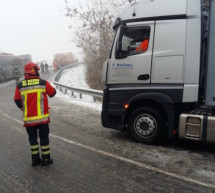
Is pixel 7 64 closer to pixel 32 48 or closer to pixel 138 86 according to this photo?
pixel 138 86

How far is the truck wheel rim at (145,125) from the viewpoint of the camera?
558cm

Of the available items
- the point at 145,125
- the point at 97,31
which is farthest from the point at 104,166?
the point at 97,31

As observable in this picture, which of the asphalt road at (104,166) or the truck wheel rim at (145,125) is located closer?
the asphalt road at (104,166)

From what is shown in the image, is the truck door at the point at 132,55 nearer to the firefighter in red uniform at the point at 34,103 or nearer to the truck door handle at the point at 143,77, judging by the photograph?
the truck door handle at the point at 143,77

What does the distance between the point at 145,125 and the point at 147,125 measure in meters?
0.05

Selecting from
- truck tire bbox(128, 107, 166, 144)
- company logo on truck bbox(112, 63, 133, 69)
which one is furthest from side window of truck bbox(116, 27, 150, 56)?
truck tire bbox(128, 107, 166, 144)

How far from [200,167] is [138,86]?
204cm

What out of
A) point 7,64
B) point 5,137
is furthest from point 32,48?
point 5,137

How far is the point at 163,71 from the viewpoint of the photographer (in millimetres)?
5312

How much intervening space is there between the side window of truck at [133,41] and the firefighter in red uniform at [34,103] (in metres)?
1.93

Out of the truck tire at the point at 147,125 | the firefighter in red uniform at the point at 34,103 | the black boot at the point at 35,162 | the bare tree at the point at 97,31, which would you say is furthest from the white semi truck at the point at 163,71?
the bare tree at the point at 97,31

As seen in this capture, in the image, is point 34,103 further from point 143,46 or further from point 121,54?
point 143,46

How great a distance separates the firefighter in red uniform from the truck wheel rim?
204 cm

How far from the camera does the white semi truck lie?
5051 millimetres
